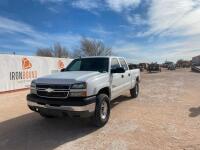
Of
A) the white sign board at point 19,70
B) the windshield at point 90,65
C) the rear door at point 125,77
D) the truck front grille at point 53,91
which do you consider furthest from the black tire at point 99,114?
the white sign board at point 19,70

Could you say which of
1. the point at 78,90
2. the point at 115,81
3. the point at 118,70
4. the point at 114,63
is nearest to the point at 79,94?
the point at 78,90

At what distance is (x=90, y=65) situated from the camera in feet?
26.2

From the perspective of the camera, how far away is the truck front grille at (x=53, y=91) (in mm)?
6032

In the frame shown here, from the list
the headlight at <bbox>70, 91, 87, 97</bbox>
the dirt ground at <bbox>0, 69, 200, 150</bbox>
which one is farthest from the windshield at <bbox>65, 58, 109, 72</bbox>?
the headlight at <bbox>70, 91, 87, 97</bbox>

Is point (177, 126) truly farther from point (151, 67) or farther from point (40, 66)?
point (151, 67)

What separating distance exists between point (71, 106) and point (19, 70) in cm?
1168

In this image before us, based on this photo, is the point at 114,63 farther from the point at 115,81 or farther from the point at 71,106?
the point at 71,106

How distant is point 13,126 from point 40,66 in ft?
41.1

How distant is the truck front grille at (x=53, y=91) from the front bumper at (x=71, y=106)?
121 millimetres

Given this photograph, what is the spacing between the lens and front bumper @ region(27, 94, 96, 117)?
5.84 metres

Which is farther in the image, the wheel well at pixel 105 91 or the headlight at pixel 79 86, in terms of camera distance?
the wheel well at pixel 105 91

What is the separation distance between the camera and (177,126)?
21.5 feet

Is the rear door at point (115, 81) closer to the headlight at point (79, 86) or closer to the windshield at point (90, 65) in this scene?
the windshield at point (90, 65)

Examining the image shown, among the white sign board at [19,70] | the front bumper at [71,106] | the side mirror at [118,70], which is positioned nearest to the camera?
the front bumper at [71,106]
